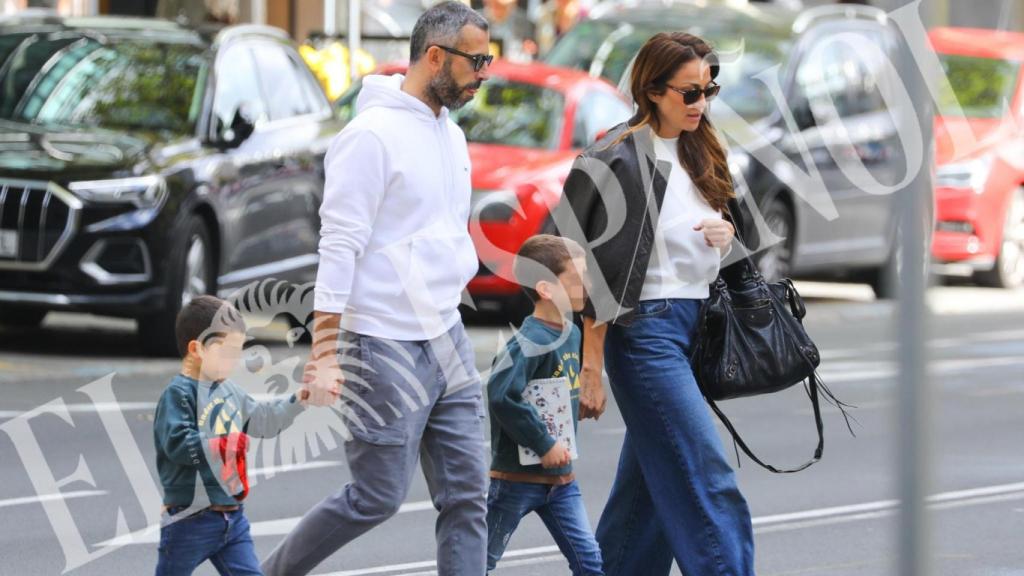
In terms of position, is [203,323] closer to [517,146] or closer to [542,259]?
[542,259]

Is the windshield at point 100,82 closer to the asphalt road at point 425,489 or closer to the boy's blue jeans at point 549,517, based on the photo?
the asphalt road at point 425,489

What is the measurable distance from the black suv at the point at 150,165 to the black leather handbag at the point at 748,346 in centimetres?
628

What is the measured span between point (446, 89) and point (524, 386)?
3.04ft

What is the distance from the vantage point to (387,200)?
537 cm

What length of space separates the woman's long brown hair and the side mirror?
6.48 meters

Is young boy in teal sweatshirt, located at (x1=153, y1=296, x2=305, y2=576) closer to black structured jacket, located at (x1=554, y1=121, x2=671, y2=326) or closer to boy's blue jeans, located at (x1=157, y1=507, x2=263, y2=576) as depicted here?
boy's blue jeans, located at (x1=157, y1=507, x2=263, y2=576)

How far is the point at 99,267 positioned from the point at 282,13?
43.9 feet

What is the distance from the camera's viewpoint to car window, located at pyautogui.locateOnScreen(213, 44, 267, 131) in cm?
1226

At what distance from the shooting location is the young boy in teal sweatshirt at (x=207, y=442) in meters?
5.14

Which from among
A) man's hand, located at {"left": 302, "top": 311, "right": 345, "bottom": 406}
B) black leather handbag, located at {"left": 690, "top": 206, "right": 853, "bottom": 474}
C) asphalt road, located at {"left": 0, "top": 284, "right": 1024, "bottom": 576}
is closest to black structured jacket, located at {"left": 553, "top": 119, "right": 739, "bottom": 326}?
black leather handbag, located at {"left": 690, "top": 206, "right": 853, "bottom": 474}

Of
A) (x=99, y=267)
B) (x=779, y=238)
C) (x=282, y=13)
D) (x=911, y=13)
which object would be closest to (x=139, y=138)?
(x=99, y=267)

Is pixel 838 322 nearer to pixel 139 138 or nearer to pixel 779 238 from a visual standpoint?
A: pixel 779 238

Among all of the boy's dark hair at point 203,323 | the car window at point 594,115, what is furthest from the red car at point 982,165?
the boy's dark hair at point 203,323

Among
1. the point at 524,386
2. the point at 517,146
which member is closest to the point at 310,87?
the point at 517,146
